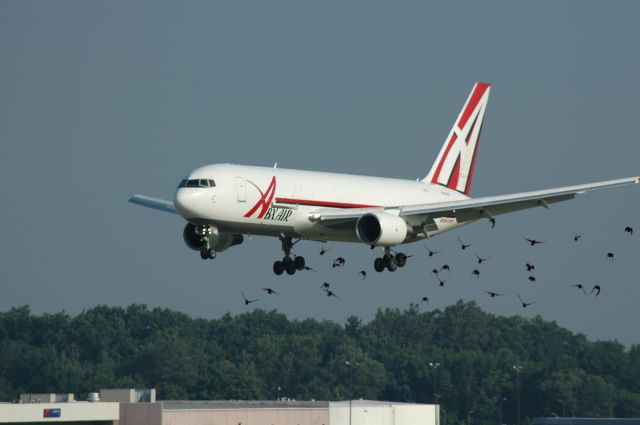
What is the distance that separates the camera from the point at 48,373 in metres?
199

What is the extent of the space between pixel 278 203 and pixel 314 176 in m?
4.54

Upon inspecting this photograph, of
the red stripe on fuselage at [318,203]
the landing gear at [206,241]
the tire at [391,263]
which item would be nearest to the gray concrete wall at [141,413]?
the tire at [391,263]

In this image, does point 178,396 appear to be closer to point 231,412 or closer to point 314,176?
point 231,412

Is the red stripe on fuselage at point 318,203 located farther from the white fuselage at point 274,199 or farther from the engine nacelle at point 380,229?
the engine nacelle at point 380,229

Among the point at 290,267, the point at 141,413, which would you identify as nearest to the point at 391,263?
the point at 290,267

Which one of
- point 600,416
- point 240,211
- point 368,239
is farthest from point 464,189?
point 600,416

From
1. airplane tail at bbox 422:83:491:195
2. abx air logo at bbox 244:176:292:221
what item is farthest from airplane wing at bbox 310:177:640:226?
airplane tail at bbox 422:83:491:195

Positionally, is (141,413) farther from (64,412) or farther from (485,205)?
(485,205)

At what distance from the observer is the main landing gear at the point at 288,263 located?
274 ft

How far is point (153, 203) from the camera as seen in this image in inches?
3553

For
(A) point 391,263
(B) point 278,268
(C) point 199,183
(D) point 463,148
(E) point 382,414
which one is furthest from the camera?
(E) point 382,414

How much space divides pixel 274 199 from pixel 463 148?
25415 mm

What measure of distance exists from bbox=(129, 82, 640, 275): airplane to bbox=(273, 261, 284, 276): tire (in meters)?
0.06

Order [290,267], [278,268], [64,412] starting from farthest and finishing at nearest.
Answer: [64,412]
[278,268]
[290,267]
